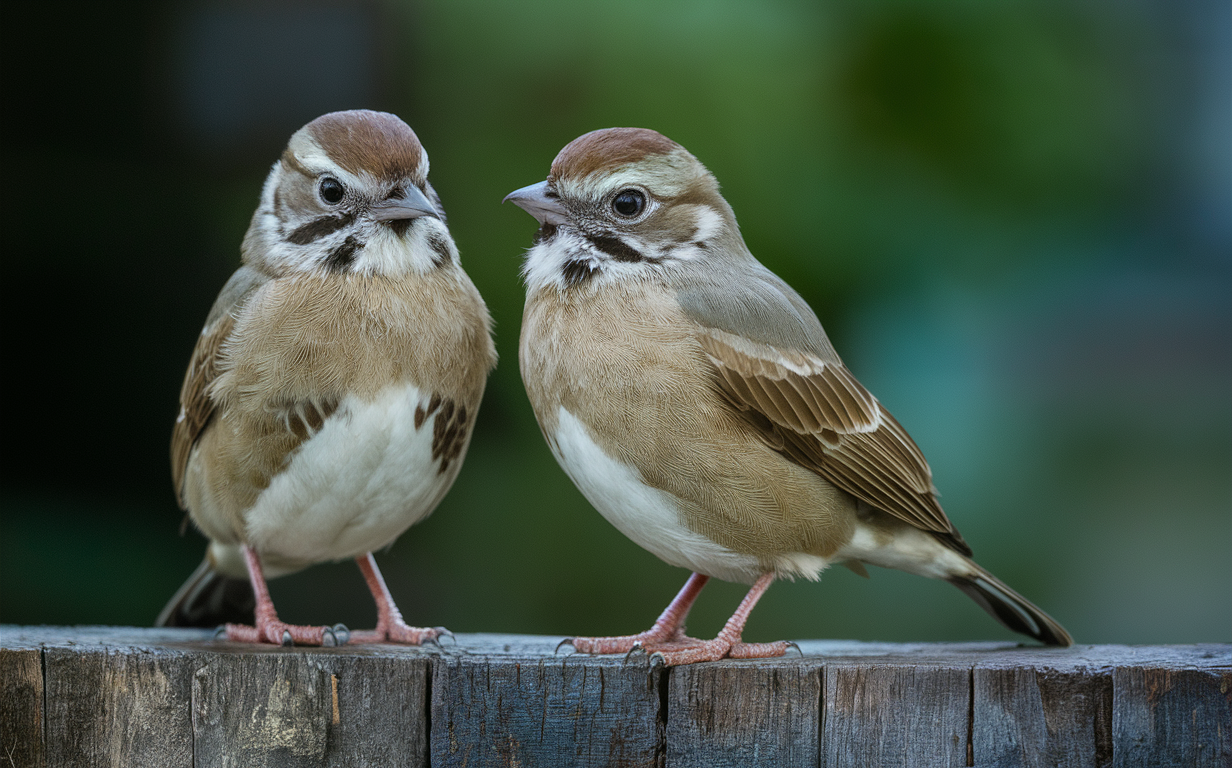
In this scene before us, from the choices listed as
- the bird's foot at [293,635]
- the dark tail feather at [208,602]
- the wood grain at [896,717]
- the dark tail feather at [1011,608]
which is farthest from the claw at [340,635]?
the dark tail feather at [1011,608]

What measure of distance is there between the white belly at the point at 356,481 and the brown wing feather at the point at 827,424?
914 mm

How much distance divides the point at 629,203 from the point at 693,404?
0.66 m

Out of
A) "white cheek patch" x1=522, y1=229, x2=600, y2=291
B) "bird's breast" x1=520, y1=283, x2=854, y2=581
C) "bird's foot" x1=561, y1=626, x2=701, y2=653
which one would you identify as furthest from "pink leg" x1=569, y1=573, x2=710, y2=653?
"white cheek patch" x1=522, y1=229, x2=600, y2=291

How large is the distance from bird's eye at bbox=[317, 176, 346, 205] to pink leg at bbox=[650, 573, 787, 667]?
5.38 feet

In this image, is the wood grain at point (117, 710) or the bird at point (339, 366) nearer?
the wood grain at point (117, 710)

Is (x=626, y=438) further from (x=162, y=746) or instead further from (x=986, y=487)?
(x=986, y=487)

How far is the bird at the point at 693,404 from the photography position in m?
3.34

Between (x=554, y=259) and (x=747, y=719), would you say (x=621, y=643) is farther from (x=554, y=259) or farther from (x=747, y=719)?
(x=554, y=259)

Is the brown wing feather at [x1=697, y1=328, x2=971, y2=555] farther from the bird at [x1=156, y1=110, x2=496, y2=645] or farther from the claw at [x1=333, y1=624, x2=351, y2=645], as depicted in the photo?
the claw at [x1=333, y1=624, x2=351, y2=645]

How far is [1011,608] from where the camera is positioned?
382 cm

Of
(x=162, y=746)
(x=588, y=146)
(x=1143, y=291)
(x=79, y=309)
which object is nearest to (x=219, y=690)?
(x=162, y=746)

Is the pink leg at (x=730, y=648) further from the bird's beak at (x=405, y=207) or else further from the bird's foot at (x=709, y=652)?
the bird's beak at (x=405, y=207)

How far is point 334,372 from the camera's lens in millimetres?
3406

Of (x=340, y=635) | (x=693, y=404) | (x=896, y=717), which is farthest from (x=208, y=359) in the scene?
(x=896, y=717)
